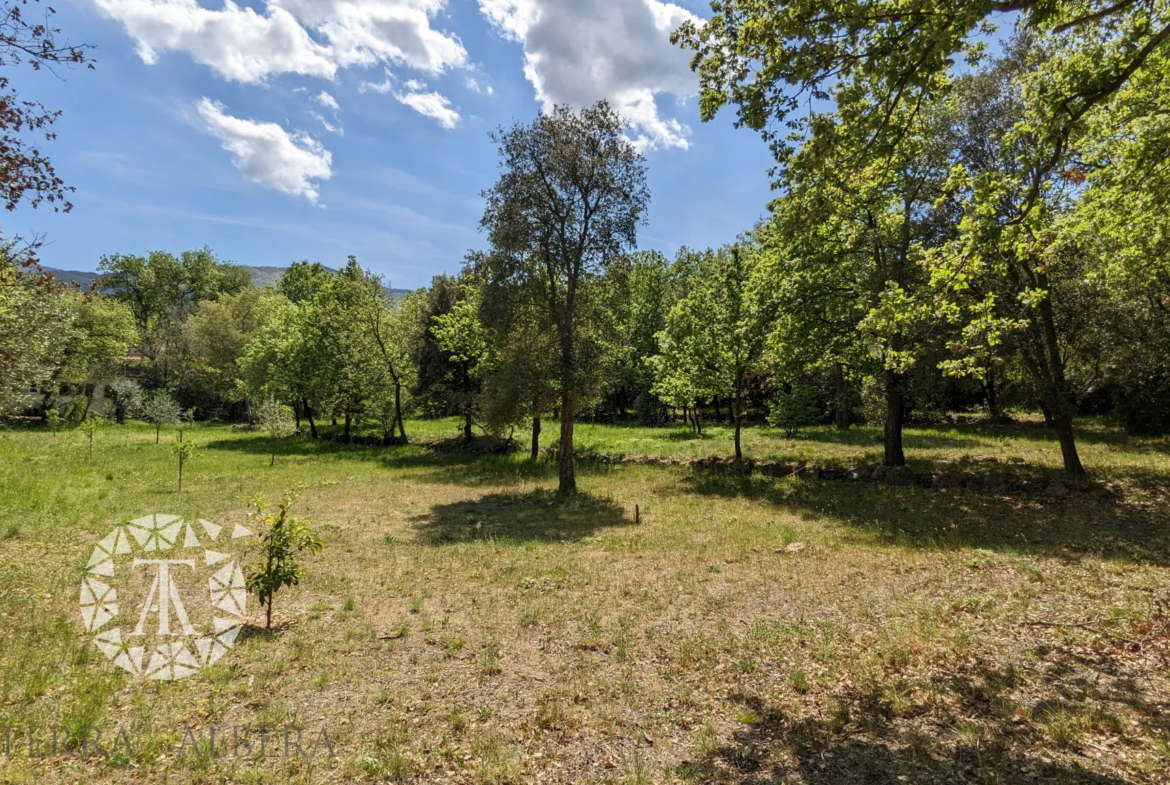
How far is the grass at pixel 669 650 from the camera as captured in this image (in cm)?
510

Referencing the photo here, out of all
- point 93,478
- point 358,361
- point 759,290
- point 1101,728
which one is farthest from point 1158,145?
point 358,361

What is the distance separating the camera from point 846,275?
19.7 m

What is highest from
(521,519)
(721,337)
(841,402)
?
(721,337)

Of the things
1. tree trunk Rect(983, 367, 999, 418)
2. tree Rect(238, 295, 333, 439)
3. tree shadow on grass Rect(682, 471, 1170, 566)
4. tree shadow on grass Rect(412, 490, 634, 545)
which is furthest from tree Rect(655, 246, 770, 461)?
tree Rect(238, 295, 333, 439)

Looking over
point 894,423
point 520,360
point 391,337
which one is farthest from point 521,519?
point 391,337

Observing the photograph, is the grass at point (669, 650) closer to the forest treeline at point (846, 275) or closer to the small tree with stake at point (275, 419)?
the forest treeline at point (846, 275)

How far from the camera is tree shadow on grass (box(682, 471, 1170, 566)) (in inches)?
448

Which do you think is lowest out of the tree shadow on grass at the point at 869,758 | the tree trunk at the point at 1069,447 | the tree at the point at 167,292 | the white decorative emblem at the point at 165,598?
the white decorative emblem at the point at 165,598

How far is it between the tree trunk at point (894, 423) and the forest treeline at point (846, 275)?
121 mm

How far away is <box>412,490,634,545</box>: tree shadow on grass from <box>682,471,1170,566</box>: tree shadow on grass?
4.94 m

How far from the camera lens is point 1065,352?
75.6 ft

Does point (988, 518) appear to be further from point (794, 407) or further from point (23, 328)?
point (23, 328)

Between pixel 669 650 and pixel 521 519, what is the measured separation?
33.5 feet

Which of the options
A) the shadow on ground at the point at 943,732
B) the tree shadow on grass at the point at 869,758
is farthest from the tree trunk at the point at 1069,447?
the tree shadow on grass at the point at 869,758
